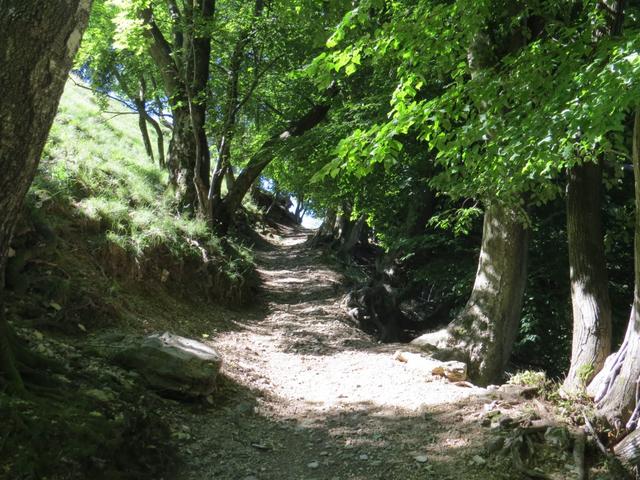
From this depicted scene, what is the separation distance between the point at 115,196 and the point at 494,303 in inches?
261

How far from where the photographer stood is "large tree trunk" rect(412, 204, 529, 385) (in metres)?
7.18

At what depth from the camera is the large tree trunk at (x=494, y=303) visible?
7176 mm

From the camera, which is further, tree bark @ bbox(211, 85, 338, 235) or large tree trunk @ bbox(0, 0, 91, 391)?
tree bark @ bbox(211, 85, 338, 235)

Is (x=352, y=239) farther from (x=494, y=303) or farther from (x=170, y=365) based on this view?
(x=170, y=365)

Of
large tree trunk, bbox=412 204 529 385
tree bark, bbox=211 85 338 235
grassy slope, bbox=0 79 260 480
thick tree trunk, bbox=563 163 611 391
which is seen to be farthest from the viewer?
tree bark, bbox=211 85 338 235

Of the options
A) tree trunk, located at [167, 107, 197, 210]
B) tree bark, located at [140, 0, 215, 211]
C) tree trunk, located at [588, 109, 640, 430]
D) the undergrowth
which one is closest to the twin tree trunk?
tree trunk, located at [588, 109, 640, 430]

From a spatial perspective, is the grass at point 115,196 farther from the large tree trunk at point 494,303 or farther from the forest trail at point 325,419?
the large tree trunk at point 494,303

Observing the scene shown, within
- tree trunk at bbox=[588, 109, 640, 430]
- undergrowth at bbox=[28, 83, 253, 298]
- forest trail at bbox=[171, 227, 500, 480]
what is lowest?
forest trail at bbox=[171, 227, 500, 480]

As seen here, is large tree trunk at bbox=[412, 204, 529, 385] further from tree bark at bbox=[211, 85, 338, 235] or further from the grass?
tree bark at bbox=[211, 85, 338, 235]

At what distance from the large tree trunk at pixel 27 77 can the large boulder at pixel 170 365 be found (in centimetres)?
218

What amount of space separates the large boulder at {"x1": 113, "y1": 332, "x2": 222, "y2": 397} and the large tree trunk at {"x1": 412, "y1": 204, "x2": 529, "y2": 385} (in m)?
3.82

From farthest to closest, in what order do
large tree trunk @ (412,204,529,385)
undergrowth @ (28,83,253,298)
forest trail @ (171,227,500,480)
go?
1. undergrowth @ (28,83,253,298)
2. large tree trunk @ (412,204,529,385)
3. forest trail @ (171,227,500,480)

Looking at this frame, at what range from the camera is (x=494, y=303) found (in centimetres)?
731

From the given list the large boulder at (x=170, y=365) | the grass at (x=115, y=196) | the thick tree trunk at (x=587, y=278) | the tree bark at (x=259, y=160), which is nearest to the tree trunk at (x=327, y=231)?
the tree bark at (x=259, y=160)
